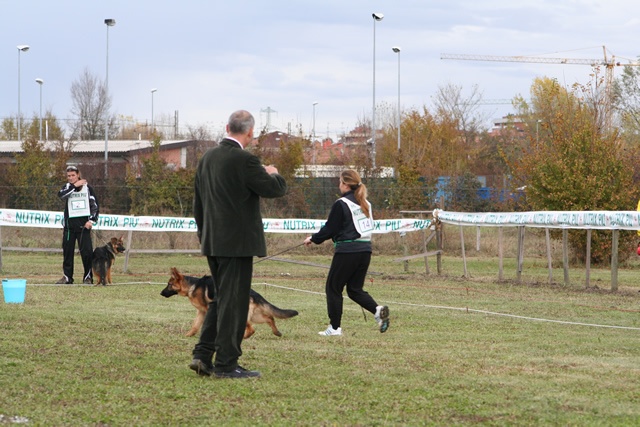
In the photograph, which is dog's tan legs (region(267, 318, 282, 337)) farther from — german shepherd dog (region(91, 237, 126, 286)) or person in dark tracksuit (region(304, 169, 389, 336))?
german shepherd dog (region(91, 237, 126, 286))

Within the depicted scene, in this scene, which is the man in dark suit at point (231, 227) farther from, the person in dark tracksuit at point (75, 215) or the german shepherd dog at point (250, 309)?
the person in dark tracksuit at point (75, 215)

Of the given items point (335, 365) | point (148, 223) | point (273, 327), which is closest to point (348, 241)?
point (273, 327)

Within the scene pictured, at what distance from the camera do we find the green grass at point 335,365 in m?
5.85

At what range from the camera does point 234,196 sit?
6.87m

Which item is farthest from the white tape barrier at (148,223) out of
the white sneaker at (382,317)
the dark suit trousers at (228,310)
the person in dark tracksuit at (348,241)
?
the dark suit trousers at (228,310)

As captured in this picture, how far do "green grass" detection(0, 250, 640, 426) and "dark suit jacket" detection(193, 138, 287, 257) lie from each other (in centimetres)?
97

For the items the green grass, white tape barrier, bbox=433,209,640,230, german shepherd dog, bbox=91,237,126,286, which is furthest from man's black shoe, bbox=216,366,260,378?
white tape barrier, bbox=433,209,640,230

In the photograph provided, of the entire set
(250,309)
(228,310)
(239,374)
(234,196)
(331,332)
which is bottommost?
(331,332)

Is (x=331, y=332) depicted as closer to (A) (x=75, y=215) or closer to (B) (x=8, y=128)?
(A) (x=75, y=215)

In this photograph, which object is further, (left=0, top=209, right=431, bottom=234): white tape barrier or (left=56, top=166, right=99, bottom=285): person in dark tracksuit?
(left=0, top=209, right=431, bottom=234): white tape barrier

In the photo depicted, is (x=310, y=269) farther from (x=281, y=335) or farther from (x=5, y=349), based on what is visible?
(x=5, y=349)

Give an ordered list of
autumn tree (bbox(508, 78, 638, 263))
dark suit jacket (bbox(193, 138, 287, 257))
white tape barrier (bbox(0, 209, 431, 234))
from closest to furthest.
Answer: dark suit jacket (bbox(193, 138, 287, 257)) < white tape barrier (bbox(0, 209, 431, 234)) < autumn tree (bbox(508, 78, 638, 263))

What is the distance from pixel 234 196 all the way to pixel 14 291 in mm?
6260

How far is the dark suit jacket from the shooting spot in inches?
269
